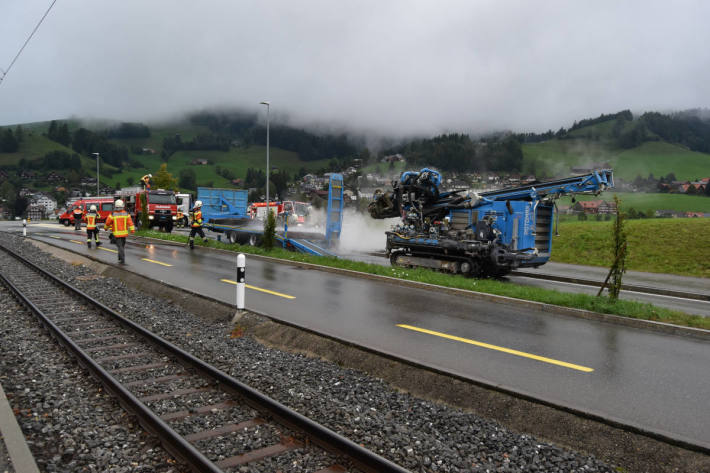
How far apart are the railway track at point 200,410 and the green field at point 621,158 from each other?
22.5 m

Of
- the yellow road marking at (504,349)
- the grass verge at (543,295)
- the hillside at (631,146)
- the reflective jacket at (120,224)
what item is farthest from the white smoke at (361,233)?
the yellow road marking at (504,349)

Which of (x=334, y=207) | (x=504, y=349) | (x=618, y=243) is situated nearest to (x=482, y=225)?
(x=618, y=243)

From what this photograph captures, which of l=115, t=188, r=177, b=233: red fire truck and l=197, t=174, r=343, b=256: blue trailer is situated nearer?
l=197, t=174, r=343, b=256: blue trailer

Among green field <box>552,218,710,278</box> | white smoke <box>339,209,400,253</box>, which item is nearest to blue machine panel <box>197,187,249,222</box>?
white smoke <box>339,209,400,253</box>

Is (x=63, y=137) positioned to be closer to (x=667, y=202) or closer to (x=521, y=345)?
(x=667, y=202)

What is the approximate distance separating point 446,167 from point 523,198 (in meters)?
10.6

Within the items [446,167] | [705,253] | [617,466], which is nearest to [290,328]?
[617,466]

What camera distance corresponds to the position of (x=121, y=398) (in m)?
5.52

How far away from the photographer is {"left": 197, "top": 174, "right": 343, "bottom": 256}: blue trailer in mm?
19828

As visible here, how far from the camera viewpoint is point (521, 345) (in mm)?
7562

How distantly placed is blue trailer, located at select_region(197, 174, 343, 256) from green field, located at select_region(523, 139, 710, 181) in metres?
11.9

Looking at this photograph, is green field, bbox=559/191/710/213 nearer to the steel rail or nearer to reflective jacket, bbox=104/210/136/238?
reflective jacket, bbox=104/210/136/238

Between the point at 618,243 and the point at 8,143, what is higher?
the point at 8,143

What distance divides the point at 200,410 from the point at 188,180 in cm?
13011
